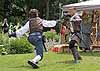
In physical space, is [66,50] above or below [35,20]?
below

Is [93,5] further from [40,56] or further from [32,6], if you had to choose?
[32,6]

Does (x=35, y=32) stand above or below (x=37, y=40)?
above

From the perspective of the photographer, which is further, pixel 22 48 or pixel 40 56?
pixel 22 48

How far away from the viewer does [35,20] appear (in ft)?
39.0

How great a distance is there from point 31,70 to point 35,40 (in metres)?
0.96

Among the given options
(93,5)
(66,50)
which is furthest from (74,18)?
(66,50)

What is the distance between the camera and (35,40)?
11781 millimetres

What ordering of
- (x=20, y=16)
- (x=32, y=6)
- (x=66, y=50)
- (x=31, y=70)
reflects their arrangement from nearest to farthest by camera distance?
(x=31, y=70) → (x=66, y=50) → (x=32, y=6) → (x=20, y=16)

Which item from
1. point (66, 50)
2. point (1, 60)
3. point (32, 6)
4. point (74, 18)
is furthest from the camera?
point (32, 6)

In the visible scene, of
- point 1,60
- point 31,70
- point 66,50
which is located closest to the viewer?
point 31,70

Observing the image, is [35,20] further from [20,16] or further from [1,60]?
[20,16]

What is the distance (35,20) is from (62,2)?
35668 mm

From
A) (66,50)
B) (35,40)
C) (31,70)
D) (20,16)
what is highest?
(35,40)

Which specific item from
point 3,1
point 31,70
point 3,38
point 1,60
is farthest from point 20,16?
point 31,70
